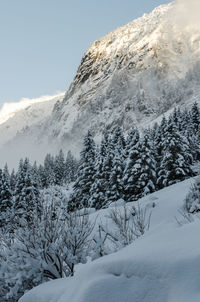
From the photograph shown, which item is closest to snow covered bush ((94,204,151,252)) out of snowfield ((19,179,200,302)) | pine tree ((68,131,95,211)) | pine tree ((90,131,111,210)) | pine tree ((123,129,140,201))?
snowfield ((19,179,200,302))

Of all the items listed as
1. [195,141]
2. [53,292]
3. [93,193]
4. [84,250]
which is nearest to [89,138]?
[93,193]

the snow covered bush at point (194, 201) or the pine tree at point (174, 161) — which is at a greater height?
the pine tree at point (174, 161)

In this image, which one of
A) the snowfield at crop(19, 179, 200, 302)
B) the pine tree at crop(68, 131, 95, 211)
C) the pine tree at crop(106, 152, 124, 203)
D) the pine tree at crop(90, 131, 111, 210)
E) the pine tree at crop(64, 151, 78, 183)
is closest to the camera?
the snowfield at crop(19, 179, 200, 302)

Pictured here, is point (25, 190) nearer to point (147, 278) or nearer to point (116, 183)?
point (116, 183)

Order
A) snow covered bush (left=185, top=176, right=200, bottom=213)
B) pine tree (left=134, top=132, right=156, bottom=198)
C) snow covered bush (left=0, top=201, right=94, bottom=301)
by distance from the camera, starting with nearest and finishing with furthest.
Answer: snow covered bush (left=0, top=201, right=94, bottom=301)
snow covered bush (left=185, top=176, right=200, bottom=213)
pine tree (left=134, top=132, right=156, bottom=198)

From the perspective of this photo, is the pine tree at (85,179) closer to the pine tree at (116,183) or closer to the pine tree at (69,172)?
the pine tree at (116,183)

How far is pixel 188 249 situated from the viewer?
452cm

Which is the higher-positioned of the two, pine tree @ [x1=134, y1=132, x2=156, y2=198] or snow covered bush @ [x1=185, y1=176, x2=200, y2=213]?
pine tree @ [x1=134, y1=132, x2=156, y2=198]

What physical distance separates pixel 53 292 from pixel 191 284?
117 inches

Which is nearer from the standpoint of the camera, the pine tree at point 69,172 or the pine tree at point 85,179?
the pine tree at point 85,179

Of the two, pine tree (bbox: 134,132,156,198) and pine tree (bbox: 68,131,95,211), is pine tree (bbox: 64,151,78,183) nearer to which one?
pine tree (bbox: 68,131,95,211)

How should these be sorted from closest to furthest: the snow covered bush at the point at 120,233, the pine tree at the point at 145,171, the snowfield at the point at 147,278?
the snowfield at the point at 147,278
the snow covered bush at the point at 120,233
the pine tree at the point at 145,171

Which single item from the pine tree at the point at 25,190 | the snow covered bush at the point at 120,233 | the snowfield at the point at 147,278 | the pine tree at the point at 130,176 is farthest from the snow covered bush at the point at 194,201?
the pine tree at the point at 25,190

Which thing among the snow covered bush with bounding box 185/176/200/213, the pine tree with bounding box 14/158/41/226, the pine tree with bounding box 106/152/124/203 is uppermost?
the pine tree with bounding box 14/158/41/226
